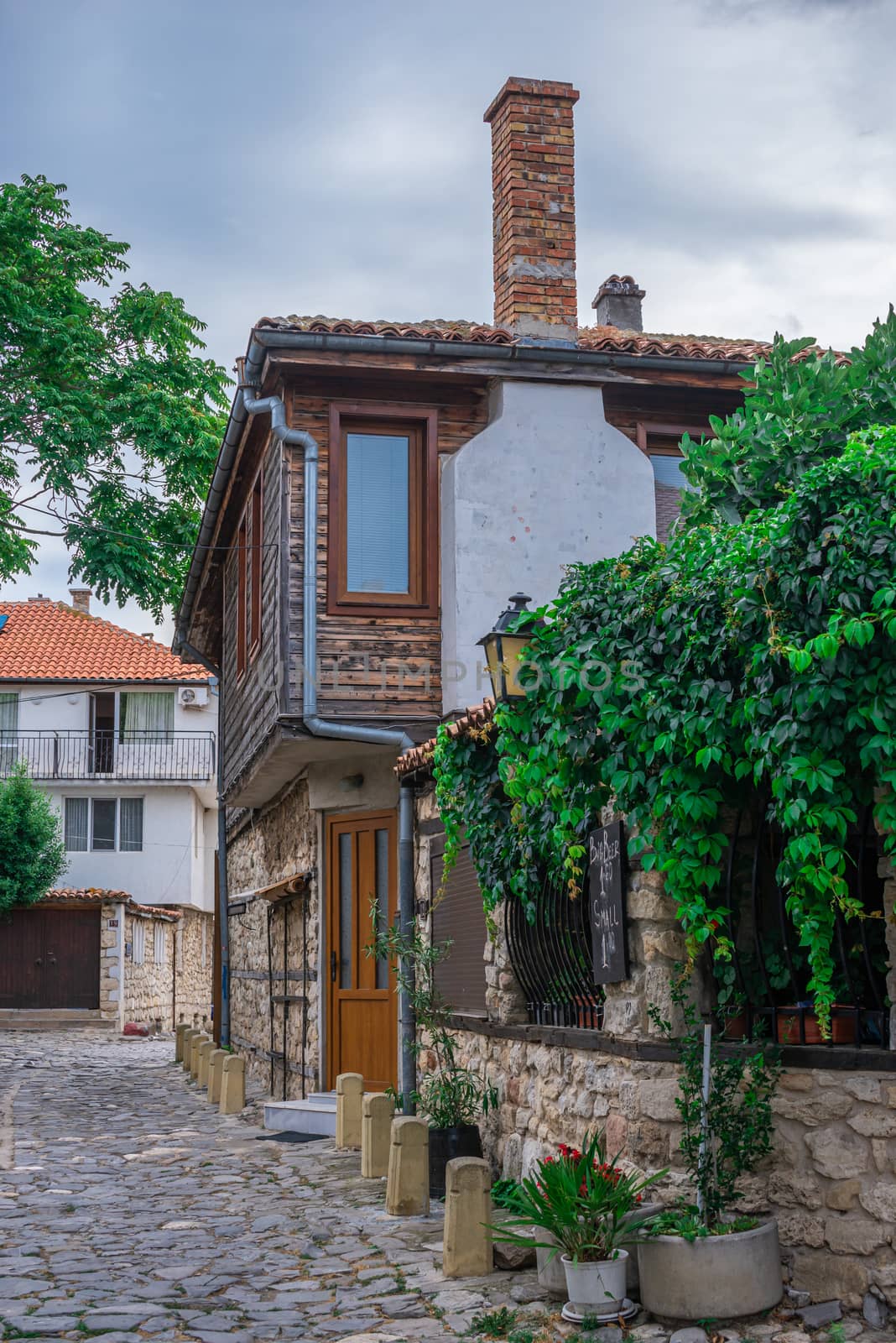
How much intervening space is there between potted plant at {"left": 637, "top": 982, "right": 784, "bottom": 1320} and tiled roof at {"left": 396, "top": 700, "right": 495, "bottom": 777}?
7.20 ft

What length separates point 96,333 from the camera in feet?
49.5

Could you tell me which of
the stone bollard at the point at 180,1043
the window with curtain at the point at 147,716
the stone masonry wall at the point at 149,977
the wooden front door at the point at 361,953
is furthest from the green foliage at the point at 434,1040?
the window with curtain at the point at 147,716

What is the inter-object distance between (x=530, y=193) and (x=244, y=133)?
11.8 feet

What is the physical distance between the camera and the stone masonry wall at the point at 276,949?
12.7m

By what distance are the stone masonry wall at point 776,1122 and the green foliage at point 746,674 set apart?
313 millimetres

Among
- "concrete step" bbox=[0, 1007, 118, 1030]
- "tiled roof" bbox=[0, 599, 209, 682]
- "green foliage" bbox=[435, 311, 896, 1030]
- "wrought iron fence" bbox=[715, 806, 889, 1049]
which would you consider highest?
"tiled roof" bbox=[0, 599, 209, 682]

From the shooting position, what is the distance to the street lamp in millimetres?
6590

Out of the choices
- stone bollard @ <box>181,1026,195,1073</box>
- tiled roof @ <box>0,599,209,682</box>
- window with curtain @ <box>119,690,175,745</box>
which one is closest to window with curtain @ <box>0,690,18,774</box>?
tiled roof @ <box>0,599,209,682</box>

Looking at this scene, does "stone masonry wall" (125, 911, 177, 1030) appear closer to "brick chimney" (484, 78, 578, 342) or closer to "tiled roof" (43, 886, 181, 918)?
"tiled roof" (43, 886, 181, 918)

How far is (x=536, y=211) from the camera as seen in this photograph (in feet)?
38.9

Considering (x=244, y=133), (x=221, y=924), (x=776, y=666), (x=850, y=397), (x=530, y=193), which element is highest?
(x=530, y=193)

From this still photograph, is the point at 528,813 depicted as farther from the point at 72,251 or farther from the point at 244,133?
the point at 72,251

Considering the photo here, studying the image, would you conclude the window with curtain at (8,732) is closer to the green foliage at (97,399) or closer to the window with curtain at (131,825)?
the window with curtain at (131,825)

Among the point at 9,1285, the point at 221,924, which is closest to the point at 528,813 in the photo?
the point at 9,1285
